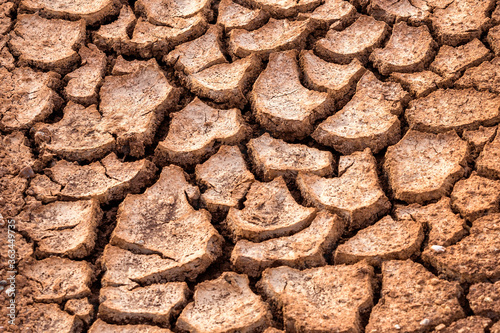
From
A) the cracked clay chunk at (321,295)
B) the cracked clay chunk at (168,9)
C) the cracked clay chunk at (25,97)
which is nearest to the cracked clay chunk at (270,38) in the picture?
the cracked clay chunk at (168,9)

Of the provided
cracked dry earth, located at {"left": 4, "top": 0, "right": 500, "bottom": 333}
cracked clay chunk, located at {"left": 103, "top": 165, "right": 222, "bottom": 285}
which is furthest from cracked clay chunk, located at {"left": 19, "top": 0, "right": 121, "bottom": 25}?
cracked clay chunk, located at {"left": 103, "top": 165, "right": 222, "bottom": 285}

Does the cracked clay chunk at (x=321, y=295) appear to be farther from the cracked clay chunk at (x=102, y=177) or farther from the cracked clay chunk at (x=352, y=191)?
the cracked clay chunk at (x=102, y=177)

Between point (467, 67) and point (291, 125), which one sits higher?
point (467, 67)

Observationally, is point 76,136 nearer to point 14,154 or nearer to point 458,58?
point 14,154

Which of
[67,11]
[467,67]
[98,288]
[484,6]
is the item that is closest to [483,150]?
[467,67]

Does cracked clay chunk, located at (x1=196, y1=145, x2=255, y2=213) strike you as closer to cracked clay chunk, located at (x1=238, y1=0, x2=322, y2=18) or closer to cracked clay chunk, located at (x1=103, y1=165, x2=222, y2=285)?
cracked clay chunk, located at (x1=103, y1=165, x2=222, y2=285)

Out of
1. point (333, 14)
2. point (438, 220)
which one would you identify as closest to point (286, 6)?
point (333, 14)

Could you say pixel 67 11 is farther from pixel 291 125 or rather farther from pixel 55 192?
pixel 291 125
